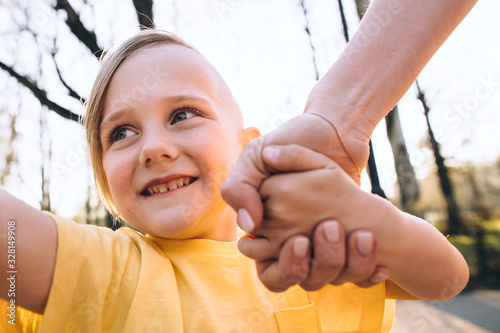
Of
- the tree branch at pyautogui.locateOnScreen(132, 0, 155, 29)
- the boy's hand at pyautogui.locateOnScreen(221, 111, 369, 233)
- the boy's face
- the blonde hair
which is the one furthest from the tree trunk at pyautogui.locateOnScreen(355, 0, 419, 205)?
the boy's hand at pyautogui.locateOnScreen(221, 111, 369, 233)

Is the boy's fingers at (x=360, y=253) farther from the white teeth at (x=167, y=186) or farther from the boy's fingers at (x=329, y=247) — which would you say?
the white teeth at (x=167, y=186)

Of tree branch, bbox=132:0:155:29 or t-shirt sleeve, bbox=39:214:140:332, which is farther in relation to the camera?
tree branch, bbox=132:0:155:29

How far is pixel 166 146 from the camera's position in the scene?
102 centimetres

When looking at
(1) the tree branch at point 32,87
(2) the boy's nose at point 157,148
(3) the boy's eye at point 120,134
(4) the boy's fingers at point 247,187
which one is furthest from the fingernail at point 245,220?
(1) the tree branch at point 32,87

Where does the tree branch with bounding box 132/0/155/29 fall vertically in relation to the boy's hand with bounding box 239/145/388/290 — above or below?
above

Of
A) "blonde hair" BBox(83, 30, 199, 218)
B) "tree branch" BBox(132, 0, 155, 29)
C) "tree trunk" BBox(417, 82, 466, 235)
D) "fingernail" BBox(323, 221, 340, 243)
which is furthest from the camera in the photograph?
"tree trunk" BBox(417, 82, 466, 235)

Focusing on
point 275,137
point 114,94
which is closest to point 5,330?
point 114,94

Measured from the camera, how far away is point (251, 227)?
2.18ft

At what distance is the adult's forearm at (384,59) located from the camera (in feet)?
2.70

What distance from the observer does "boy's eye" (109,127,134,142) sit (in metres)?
1.17

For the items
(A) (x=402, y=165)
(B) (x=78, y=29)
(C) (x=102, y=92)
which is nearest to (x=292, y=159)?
(C) (x=102, y=92)

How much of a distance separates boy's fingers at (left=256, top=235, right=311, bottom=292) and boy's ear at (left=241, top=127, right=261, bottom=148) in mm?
765

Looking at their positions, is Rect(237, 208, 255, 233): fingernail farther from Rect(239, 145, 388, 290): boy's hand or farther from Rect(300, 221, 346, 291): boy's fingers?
Rect(300, 221, 346, 291): boy's fingers

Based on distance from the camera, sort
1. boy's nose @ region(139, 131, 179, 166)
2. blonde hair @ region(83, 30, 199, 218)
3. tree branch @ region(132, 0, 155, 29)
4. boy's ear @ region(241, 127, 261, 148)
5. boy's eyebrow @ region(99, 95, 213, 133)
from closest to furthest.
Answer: boy's nose @ region(139, 131, 179, 166) → boy's eyebrow @ region(99, 95, 213, 133) → blonde hair @ region(83, 30, 199, 218) → boy's ear @ region(241, 127, 261, 148) → tree branch @ region(132, 0, 155, 29)
